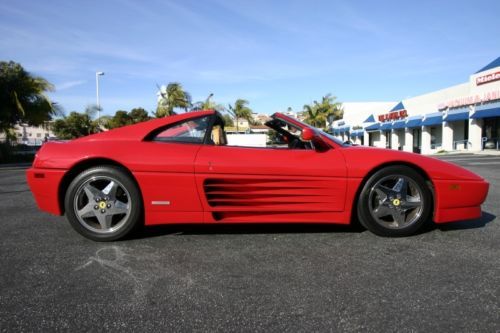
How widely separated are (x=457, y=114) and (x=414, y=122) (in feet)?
16.4

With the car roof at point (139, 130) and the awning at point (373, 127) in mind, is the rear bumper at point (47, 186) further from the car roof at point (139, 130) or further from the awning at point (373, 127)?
the awning at point (373, 127)

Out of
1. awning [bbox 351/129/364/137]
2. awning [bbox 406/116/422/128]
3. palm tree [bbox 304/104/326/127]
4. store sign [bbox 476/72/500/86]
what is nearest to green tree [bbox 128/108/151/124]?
palm tree [bbox 304/104/326/127]

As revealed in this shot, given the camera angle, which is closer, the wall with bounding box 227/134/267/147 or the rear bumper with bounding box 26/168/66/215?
the rear bumper with bounding box 26/168/66/215

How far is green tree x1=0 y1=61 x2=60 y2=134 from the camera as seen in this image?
2016cm

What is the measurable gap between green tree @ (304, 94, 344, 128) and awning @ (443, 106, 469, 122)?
22771mm

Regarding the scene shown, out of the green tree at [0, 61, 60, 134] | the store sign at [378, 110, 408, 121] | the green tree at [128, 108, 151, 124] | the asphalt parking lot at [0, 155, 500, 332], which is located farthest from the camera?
the green tree at [128, 108, 151, 124]

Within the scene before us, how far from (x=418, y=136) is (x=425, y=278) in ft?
106

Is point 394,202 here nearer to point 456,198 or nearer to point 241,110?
point 456,198

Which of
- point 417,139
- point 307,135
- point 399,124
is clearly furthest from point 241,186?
point 399,124

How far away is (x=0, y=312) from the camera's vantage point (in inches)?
66.4

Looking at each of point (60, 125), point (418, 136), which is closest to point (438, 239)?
point (418, 136)

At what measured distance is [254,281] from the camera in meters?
2.04

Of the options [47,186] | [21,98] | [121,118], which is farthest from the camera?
[121,118]

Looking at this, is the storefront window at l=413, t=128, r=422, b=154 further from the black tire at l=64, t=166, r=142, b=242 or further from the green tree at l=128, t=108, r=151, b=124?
the green tree at l=128, t=108, r=151, b=124
